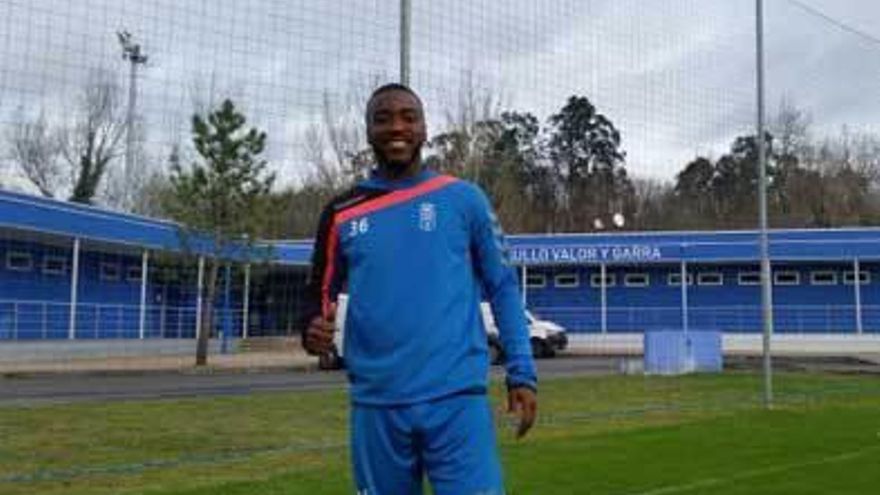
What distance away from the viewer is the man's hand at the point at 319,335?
502 centimetres

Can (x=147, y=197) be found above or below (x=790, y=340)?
above

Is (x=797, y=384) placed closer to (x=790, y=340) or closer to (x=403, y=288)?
(x=403, y=288)

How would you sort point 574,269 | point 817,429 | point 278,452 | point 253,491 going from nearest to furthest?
point 253,491, point 278,452, point 817,429, point 574,269

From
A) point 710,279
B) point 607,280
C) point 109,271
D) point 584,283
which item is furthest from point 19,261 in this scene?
point 710,279

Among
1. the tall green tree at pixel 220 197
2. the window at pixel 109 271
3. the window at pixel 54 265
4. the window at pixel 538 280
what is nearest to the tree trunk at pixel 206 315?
the tall green tree at pixel 220 197

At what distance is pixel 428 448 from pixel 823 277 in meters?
52.8

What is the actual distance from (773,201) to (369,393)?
82.4m

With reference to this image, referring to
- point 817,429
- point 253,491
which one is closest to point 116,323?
point 817,429

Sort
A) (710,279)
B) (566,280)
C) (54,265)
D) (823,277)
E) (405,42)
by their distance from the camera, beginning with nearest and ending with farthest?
(405,42) → (54,265) → (823,277) → (710,279) → (566,280)

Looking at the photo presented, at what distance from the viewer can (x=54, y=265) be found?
42.9 metres

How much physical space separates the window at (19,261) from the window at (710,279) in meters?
28.2

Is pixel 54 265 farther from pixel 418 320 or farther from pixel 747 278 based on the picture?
pixel 418 320

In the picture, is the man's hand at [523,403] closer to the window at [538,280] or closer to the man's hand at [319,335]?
the man's hand at [319,335]

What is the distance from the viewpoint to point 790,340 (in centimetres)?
5438
